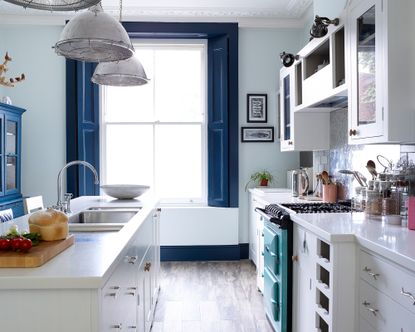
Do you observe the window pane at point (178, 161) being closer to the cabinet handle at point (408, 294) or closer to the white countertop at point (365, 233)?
the white countertop at point (365, 233)

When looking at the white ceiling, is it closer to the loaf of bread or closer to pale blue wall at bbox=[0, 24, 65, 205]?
pale blue wall at bbox=[0, 24, 65, 205]

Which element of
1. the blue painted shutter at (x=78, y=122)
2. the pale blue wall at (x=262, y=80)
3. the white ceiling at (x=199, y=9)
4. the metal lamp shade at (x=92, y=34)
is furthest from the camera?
the pale blue wall at (x=262, y=80)

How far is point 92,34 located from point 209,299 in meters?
2.51

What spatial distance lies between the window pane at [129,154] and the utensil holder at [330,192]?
2403 millimetres

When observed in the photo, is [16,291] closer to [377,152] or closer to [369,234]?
[369,234]

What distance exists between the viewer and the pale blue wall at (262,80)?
494 centimetres

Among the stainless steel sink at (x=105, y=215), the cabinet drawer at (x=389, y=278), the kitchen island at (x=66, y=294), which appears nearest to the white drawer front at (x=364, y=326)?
the cabinet drawer at (x=389, y=278)

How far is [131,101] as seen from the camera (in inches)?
197

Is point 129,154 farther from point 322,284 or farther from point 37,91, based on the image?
point 322,284

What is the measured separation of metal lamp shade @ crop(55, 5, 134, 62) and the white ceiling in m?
2.44

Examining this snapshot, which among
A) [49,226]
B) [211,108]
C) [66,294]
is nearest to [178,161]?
[211,108]

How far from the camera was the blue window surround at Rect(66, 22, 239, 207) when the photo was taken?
4.78 meters

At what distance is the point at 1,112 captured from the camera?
411 centimetres

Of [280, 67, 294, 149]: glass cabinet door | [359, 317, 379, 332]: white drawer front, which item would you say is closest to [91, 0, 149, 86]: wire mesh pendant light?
[280, 67, 294, 149]: glass cabinet door
